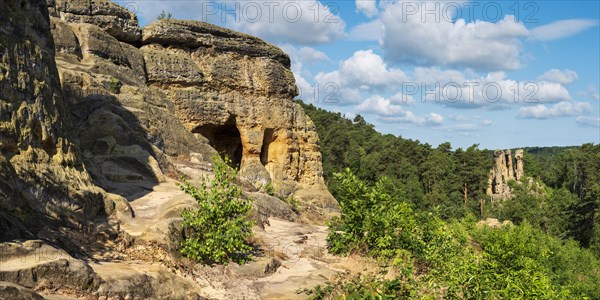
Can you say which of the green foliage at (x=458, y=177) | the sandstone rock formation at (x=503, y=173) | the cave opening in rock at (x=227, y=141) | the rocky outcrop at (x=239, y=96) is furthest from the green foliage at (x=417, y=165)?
the rocky outcrop at (x=239, y=96)

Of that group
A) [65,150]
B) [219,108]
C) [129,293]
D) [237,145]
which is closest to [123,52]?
[219,108]

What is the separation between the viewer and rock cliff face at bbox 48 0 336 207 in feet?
46.0

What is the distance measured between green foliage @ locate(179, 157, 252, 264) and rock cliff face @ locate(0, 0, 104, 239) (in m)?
1.73

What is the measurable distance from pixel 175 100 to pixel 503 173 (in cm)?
6195

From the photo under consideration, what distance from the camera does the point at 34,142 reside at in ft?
27.7

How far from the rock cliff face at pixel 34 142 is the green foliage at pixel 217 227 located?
5.68ft

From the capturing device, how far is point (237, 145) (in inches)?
1117

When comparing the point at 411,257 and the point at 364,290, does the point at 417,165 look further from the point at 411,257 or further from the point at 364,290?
the point at 364,290

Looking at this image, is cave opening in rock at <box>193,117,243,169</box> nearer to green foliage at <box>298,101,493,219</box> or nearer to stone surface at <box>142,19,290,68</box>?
stone surface at <box>142,19,290,68</box>

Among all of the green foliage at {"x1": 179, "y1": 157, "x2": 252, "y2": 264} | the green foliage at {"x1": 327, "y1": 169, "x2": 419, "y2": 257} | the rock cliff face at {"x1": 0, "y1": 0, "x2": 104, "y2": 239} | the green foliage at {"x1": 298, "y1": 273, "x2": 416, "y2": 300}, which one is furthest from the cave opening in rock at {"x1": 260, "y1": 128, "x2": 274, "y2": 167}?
the green foliage at {"x1": 298, "y1": 273, "x2": 416, "y2": 300}

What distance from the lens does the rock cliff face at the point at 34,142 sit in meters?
7.27

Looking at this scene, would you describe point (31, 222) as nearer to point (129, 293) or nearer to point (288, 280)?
point (129, 293)

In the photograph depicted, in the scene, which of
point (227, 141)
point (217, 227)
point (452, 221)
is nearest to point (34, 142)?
point (217, 227)

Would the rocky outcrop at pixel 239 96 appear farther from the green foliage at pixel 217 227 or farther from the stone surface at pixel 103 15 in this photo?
the green foliage at pixel 217 227
